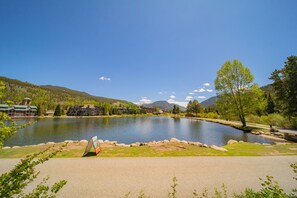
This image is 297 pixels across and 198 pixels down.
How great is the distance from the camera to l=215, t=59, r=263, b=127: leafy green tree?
22453mm

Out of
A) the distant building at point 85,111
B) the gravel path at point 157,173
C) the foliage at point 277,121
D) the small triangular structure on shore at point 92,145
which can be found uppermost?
the distant building at point 85,111

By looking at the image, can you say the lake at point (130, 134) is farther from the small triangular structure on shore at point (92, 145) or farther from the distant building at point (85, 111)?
the distant building at point (85, 111)

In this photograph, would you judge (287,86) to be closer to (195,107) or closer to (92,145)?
(92,145)

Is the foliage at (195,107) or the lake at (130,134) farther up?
the foliage at (195,107)

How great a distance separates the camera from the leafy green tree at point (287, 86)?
55.4 ft

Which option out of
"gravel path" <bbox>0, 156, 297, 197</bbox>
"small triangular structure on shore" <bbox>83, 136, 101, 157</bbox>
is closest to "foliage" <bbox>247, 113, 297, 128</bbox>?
"gravel path" <bbox>0, 156, 297, 197</bbox>

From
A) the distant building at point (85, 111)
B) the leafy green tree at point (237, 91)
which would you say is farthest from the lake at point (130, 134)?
the distant building at point (85, 111)

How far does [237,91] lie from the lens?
23.4 meters

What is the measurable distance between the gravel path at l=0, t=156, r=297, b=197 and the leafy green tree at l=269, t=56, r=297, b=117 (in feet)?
44.5

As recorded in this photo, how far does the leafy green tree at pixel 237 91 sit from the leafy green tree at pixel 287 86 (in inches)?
141

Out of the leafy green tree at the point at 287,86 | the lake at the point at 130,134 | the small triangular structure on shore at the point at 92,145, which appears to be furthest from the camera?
the leafy green tree at the point at 287,86

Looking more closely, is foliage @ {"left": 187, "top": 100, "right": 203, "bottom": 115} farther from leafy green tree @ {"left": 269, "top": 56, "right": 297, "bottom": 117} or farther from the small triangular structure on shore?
the small triangular structure on shore

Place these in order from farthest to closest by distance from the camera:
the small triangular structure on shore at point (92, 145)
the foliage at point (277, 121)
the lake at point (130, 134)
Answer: the foliage at point (277, 121) < the lake at point (130, 134) < the small triangular structure on shore at point (92, 145)

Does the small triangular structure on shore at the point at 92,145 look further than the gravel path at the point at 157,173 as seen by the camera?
Yes
